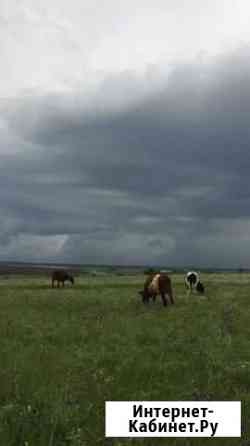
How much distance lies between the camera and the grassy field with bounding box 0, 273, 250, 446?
8305mm

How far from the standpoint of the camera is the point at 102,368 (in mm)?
12391

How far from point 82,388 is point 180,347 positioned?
209 inches

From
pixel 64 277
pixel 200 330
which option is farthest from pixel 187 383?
pixel 64 277

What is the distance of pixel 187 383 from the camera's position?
11281 millimetres

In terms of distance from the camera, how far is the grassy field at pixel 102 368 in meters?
8.30

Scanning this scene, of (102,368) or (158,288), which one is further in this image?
(158,288)

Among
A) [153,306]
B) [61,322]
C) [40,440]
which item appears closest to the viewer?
[40,440]

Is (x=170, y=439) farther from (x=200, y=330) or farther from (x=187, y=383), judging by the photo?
(x=200, y=330)

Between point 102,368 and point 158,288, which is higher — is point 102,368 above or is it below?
below

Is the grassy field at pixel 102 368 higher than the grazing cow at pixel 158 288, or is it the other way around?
the grazing cow at pixel 158 288

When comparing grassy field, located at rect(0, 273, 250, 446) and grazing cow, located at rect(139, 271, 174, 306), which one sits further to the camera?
grazing cow, located at rect(139, 271, 174, 306)

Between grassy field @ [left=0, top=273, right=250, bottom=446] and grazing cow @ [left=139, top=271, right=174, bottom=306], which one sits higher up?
grazing cow @ [left=139, top=271, right=174, bottom=306]

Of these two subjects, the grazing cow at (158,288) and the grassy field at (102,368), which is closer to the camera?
the grassy field at (102,368)

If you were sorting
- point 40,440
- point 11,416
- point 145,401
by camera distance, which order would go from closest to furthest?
point 40,440 < point 11,416 < point 145,401
